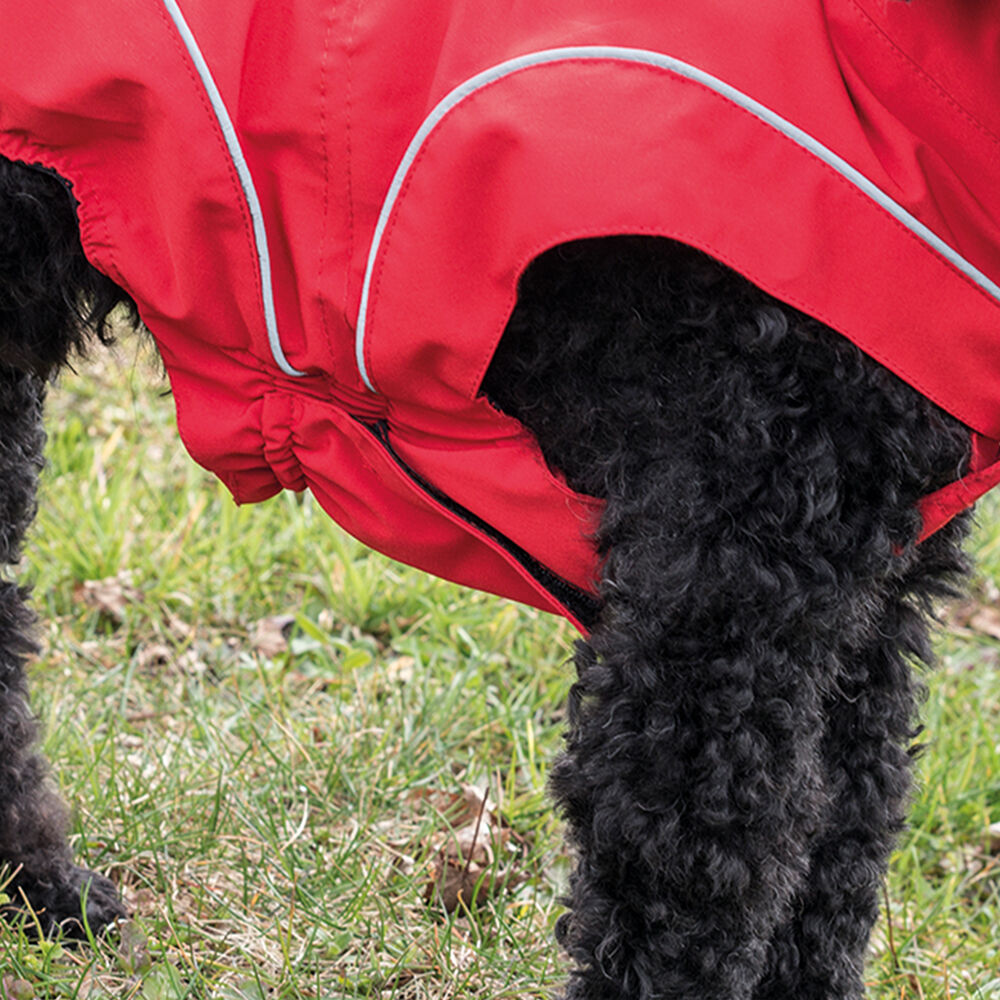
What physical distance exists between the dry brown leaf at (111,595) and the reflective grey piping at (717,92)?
1835 mm

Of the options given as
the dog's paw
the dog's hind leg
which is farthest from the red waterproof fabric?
the dog's paw

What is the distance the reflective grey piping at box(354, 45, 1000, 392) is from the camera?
3.97 ft

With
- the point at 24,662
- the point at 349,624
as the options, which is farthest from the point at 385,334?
the point at 349,624

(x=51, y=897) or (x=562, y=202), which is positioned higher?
(x=562, y=202)

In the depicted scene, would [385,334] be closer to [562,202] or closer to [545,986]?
[562,202]

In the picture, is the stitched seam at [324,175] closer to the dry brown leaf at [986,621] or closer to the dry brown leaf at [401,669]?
the dry brown leaf at [401,669]

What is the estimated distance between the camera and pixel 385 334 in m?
1.37

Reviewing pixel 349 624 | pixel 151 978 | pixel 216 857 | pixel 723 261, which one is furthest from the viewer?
pixel 349 624

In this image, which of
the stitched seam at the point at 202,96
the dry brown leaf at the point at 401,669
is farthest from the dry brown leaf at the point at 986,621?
the stitched seam at the point at 202,96

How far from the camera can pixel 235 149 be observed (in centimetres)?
138

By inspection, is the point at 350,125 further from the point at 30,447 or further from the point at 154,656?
the point at 154,656

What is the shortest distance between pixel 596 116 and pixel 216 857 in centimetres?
152

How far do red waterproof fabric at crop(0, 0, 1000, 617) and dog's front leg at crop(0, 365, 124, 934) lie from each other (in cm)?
43

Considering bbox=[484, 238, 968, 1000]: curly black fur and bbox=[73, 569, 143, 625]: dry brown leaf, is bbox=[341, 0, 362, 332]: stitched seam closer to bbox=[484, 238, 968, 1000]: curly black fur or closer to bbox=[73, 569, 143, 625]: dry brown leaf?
bbox=[484, 238, 968, 1000]: curly black fur
